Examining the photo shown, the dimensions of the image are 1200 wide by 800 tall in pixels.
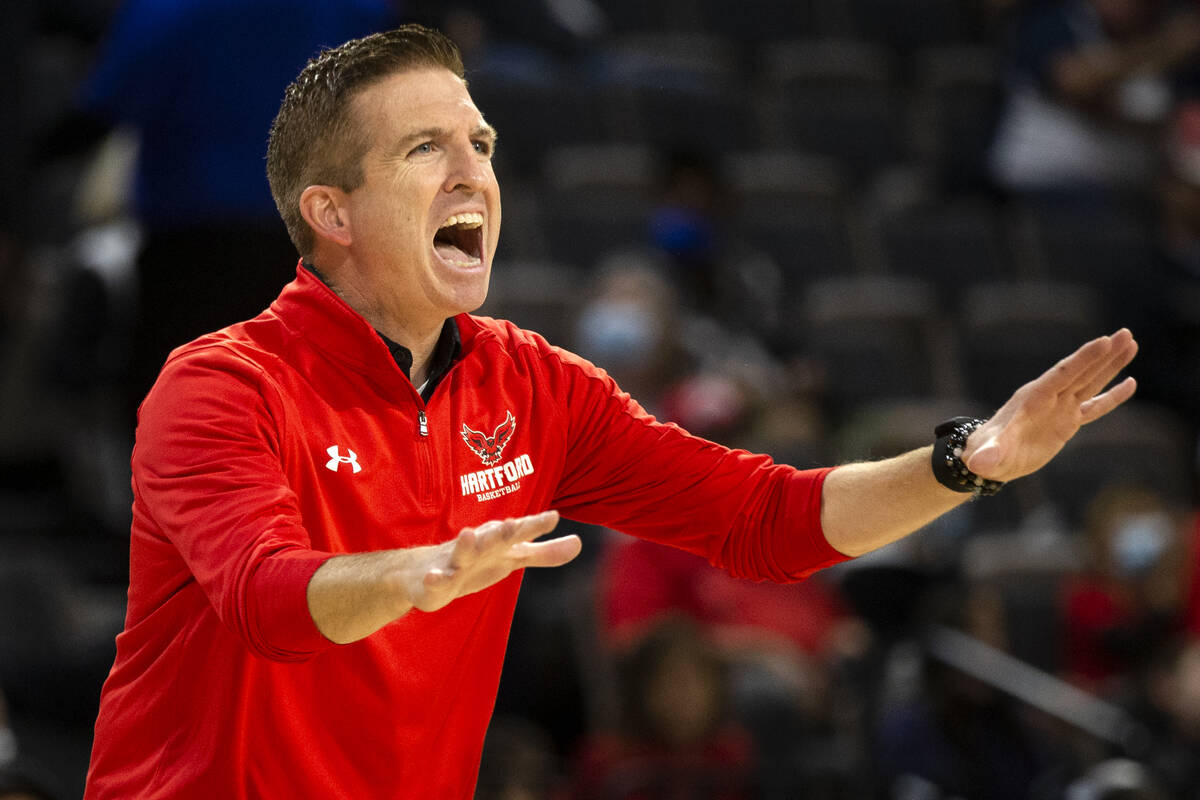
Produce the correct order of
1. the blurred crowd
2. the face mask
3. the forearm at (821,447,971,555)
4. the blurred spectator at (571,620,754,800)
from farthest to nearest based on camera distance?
the face mask
the blurred spectator at (571,620,754,800)
the blurred crowd
the forearm at (821,447,971,555)

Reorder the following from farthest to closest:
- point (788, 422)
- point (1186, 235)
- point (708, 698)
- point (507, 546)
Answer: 1. point (1186, 235)
2. point (788, 422)
3. point (708, 698)
4. point (507, 546)

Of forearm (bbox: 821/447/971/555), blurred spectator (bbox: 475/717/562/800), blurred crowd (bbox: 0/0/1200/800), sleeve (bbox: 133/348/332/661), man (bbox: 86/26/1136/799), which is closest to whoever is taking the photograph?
sleeve (bbox: 133/348/332/661)

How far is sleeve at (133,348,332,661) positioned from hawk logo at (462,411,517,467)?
32 cm

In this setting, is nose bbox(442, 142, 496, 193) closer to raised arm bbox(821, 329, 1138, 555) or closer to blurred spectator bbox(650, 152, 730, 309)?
raised arm bbox(821, 329, 1138, 555)

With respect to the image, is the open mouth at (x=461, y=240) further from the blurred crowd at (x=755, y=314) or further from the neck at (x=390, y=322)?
the blurred crowd at (x=755, y=314)

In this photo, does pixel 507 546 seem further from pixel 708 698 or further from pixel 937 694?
pixel 937 694

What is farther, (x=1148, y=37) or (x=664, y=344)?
(x=1148, y=37)

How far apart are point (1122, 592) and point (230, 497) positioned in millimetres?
4183

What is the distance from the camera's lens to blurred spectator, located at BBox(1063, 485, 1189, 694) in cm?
546

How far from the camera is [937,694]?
497cm

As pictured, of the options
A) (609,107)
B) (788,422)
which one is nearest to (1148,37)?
(609,107)

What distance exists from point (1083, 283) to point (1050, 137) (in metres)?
0.73

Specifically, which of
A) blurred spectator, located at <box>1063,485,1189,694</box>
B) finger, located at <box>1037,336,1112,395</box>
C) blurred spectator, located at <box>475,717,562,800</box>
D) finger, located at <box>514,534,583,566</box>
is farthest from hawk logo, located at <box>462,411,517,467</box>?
blurred spectator, located at <box>1063,485,1189,694</box>

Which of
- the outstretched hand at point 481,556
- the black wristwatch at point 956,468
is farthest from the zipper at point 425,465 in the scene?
the black wristwatch at point 956,468
